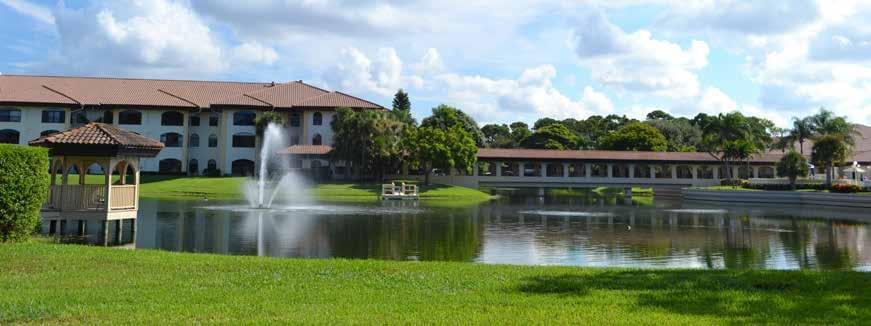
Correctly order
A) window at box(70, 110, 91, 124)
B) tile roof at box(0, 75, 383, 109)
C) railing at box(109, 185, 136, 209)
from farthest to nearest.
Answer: tile roof at box(0, 75, 383, 109) → window at box(70, 110, 91, 124) → railing at box(109, 185, 136, 209)

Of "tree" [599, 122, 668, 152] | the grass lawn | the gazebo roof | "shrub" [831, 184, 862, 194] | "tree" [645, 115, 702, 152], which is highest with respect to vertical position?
"tree" [645, 115, 702, 152]

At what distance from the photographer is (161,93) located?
6838 cm

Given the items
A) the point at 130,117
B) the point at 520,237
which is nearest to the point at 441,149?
the point at 130,117

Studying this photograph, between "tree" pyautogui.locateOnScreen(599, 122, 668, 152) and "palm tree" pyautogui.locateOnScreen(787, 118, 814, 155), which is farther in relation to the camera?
"tree" pyautogui.locateOnScreen(599, 122, 668, 152)

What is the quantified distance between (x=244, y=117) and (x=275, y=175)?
879 cm

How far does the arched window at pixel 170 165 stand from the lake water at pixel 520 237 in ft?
118

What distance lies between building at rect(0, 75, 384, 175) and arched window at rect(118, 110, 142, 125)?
0.09 metres

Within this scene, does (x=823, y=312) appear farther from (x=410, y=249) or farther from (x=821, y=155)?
(x=821, y=155)

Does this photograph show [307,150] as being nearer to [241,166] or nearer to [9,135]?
[241,166]

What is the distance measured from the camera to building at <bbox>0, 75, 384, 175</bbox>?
211ft

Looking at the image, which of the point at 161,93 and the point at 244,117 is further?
the point at 161,93

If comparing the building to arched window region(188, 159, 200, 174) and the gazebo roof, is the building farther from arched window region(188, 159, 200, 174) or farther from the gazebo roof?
the gazebo roof

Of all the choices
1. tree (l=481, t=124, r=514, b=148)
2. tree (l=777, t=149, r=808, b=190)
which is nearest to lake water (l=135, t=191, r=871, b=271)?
tree (l=777, t=149, r=808, b=190)

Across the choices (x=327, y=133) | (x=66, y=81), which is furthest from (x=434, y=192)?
(x=66, y=81)
